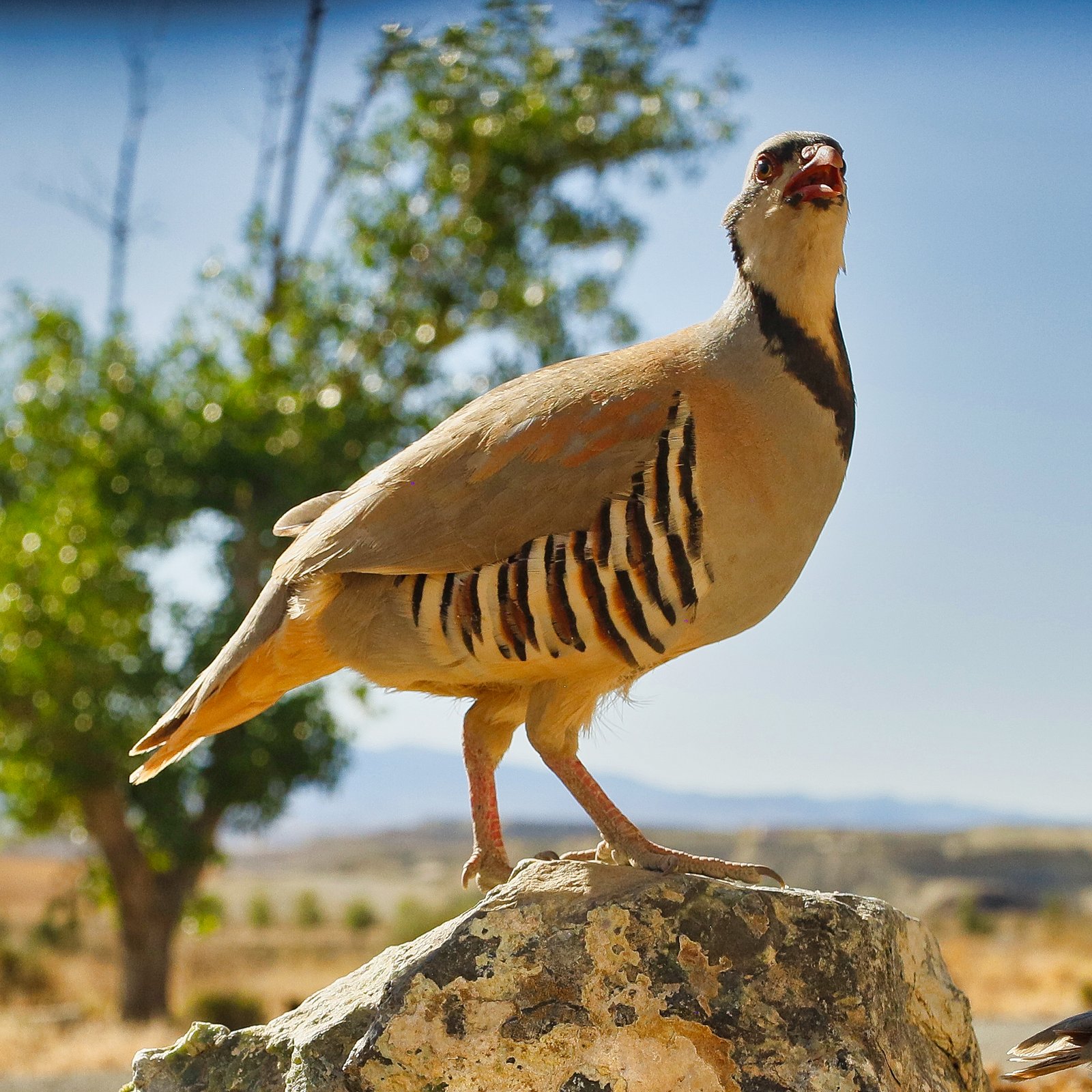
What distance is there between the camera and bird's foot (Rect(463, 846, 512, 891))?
448 centimetres

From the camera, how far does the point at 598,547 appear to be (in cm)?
379

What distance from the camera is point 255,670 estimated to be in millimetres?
4387

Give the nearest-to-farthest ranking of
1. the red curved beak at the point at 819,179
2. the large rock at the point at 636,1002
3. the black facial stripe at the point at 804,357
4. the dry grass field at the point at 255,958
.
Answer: the large rock at the point at 636,1002
the red curved beak at the point at 819,179
the black facial stripe at the point at 804,357
the dry grass field at the point at 255,958

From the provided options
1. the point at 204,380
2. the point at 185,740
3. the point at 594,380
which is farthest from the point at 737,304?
the point at 204,380

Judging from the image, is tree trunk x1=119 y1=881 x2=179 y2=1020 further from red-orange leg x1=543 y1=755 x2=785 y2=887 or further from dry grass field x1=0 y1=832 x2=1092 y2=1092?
red-orange leg x1=543 y1=755 x2=785 y2=887

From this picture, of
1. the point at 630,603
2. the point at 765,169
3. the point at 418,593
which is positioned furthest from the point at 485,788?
the point at 765,169

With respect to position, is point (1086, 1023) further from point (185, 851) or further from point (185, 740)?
point (185, 851)

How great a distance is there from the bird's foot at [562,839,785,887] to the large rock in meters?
0.09

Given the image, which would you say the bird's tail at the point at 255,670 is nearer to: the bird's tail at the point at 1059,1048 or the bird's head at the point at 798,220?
the bird's head at the point at 798,220

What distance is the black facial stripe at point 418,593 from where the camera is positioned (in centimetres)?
407

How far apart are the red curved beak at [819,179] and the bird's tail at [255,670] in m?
2.09

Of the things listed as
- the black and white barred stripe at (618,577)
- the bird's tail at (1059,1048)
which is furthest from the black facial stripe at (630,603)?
the bird's tail at (1059,1048)

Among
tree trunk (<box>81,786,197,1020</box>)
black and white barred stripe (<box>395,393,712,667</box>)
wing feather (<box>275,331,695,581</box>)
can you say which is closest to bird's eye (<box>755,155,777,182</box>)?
wing feather (<box>275,331,695,581</box>)

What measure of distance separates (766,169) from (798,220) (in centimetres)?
24
